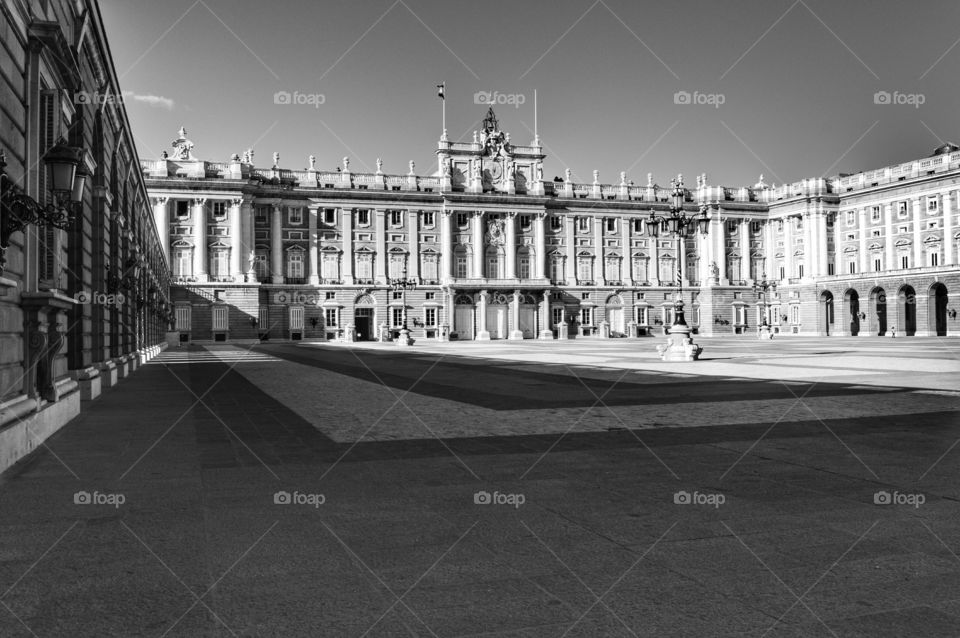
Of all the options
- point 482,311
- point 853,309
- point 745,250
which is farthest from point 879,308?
point 482,311

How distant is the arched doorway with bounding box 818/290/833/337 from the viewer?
8038cm

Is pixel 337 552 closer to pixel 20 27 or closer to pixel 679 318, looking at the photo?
pixel 20 27

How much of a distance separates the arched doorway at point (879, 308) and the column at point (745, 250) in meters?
13.6

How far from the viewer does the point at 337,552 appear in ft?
16.9

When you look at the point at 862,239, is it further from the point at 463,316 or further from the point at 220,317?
the point at 220,317

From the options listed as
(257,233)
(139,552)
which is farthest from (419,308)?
(139,552)

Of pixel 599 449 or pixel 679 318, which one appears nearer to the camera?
pixel 599 449

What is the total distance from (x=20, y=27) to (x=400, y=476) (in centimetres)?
717

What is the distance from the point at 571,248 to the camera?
8262cm

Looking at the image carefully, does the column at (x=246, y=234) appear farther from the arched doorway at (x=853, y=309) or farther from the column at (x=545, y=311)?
the arched doorway at (x=853, y=309)

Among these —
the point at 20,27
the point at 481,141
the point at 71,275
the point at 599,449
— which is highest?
the point at 481,141

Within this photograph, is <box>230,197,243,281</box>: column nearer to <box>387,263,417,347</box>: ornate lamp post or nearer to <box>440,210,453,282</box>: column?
<box>387,263,417,347</box>: ornate lamp post

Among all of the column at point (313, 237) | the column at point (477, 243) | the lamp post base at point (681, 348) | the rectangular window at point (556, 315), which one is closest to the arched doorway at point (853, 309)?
the rectangular window at point (556, 315)

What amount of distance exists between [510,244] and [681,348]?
50.7 metres
